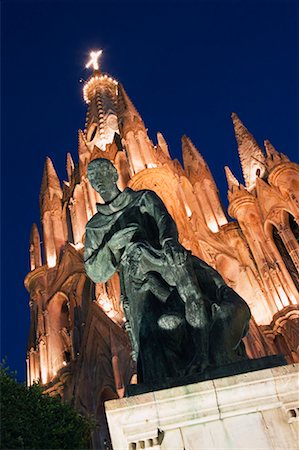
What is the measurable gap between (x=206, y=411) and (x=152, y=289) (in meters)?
1.33

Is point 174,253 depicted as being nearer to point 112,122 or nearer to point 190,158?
point 190,158

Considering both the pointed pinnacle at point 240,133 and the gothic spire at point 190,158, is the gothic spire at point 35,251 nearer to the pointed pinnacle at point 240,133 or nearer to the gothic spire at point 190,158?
the gothic spire at point 190,158

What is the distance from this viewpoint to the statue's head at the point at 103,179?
576 cm

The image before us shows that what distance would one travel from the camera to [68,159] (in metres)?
39.6

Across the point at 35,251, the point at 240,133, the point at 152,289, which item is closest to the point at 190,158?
the point at 240,133

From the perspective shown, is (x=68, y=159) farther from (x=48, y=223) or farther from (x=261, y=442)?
(x=261, y=442)

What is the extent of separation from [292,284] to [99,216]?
17.8 m

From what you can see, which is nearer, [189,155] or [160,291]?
[160,291]

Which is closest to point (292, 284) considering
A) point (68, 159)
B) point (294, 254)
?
point (294, 254)

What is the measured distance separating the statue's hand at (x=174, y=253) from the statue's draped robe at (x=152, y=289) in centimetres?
10

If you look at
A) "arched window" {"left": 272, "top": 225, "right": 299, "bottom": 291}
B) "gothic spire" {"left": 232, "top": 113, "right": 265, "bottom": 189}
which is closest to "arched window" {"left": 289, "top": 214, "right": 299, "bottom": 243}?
"arched window" {"left": 272, "top": 225, "right": 299, "bottom": 291}

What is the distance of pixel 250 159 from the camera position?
28672 mm

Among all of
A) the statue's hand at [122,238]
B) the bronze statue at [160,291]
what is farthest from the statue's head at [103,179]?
the statue's hand at [122,238]

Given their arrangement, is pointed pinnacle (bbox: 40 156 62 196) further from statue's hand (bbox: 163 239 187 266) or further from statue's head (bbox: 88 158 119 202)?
statue's hand (bbox: 163 239 187 266)
